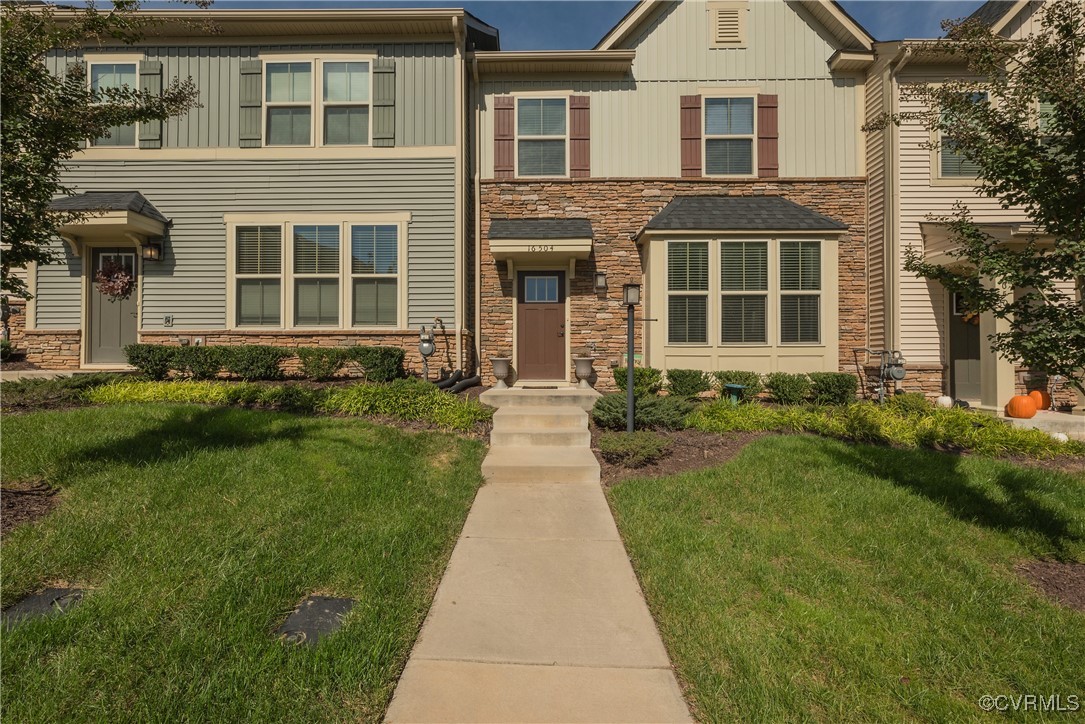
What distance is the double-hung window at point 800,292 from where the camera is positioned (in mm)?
8078

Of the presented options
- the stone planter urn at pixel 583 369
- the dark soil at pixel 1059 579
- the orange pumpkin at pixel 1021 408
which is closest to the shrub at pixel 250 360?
the stone planter urn at pixel 583 369

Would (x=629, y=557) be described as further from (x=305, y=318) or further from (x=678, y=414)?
(x=305, y=318)

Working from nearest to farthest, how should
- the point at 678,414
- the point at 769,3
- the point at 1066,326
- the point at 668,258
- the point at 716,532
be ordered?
the point at 1066,326 → the point at 716,532 → the point at 678,414 → the point at 668,258 → the point at 769,3

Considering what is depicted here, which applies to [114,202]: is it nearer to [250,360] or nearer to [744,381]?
[250,360]

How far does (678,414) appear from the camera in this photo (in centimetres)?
613

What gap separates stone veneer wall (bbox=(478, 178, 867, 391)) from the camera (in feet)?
30.3

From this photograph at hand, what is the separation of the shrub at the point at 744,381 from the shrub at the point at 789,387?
0.20 meters

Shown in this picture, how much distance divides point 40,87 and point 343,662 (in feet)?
15.4

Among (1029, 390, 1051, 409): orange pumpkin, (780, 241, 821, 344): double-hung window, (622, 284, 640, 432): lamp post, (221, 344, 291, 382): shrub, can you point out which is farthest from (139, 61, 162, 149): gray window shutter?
(1029, 390, 1051, 409): orange pumpkin

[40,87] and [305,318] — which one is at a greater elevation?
[40,87]

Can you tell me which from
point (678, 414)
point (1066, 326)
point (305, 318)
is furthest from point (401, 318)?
point (1066, 326)

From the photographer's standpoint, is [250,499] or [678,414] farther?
[678,414]

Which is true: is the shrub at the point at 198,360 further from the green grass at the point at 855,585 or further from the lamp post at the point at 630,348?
the green grass at the point at 855,585

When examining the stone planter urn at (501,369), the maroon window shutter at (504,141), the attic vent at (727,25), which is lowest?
the stone planter urn at (501,369)
